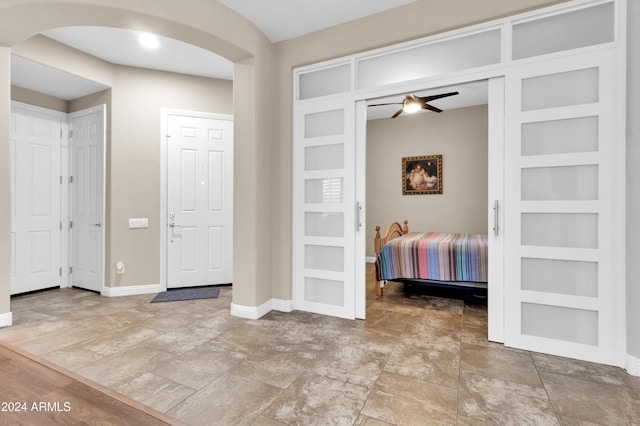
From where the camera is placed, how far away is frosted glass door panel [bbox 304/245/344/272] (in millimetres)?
3334

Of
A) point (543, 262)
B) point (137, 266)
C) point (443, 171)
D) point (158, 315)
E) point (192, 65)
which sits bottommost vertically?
point (158, 315)

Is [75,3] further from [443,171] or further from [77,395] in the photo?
[443,171]

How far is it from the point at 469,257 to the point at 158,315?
11.7ft

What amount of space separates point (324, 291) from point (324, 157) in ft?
4.72

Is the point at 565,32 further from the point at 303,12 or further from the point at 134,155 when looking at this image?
the point at 134,155

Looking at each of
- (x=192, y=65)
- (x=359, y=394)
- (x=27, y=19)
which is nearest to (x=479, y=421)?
(x=359, y=394)

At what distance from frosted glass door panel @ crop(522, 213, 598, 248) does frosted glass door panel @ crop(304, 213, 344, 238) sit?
Answer: 162 cm

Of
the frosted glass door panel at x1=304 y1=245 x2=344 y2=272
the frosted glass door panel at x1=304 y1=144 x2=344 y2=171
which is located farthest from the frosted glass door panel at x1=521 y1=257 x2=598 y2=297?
the frosted glass door panel at x1=304 y1=144 x2=344 y2=171

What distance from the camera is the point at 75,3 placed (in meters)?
2.32

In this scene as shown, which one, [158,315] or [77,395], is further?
[158,315]

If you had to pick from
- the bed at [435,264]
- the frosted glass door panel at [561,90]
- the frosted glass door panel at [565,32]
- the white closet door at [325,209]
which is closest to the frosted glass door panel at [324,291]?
the white closet door at [325,209]

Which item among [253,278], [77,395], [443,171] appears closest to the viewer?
[77,395]

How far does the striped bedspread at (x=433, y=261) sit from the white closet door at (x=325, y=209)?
3.56 feet

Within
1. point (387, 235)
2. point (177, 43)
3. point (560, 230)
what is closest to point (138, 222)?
point (177, 43)
